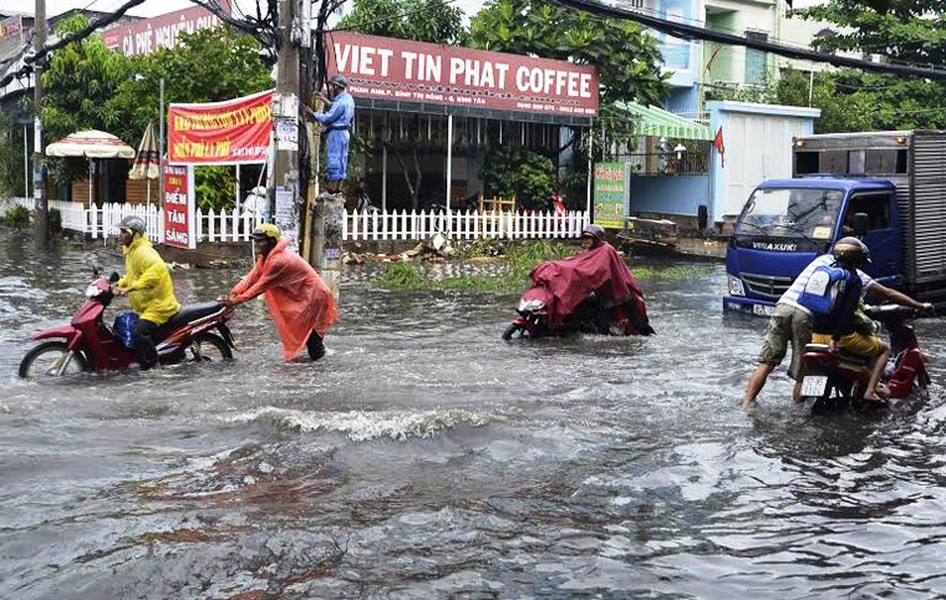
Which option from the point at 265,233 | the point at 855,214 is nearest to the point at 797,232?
the point at 855,214

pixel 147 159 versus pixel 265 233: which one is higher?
pixel 147 159

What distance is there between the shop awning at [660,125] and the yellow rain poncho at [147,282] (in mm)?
17943

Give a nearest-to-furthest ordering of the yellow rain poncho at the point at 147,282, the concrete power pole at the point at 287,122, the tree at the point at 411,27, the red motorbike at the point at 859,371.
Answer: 1. the red motorbike at the point at 859,371
2. the yellow rain poncho at the point at 147,282
3. the concrete power pole at the point at 287,122
4. the tree at the point at 411,27

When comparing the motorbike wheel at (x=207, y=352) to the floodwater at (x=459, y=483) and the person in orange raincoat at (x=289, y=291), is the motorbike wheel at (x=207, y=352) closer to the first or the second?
the floodwater at (x=459, y=483)

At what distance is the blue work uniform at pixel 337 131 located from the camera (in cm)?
1424

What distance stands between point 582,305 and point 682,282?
7.49 m

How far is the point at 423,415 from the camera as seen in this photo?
8289mm

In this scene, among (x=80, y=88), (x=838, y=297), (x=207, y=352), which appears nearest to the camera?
(x=838, y=297)

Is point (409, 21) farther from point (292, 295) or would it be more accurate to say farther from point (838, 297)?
point (838, 297)

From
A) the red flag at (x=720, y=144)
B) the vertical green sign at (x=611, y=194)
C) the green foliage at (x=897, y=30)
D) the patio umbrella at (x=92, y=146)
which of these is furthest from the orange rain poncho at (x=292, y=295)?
the green foliage at (x=897, y=30)

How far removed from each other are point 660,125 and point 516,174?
3.77 m

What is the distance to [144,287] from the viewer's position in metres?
10.0

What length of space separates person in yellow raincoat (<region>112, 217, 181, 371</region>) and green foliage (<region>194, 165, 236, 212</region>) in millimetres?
10669

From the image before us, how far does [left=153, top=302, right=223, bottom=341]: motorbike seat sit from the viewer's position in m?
10.3
